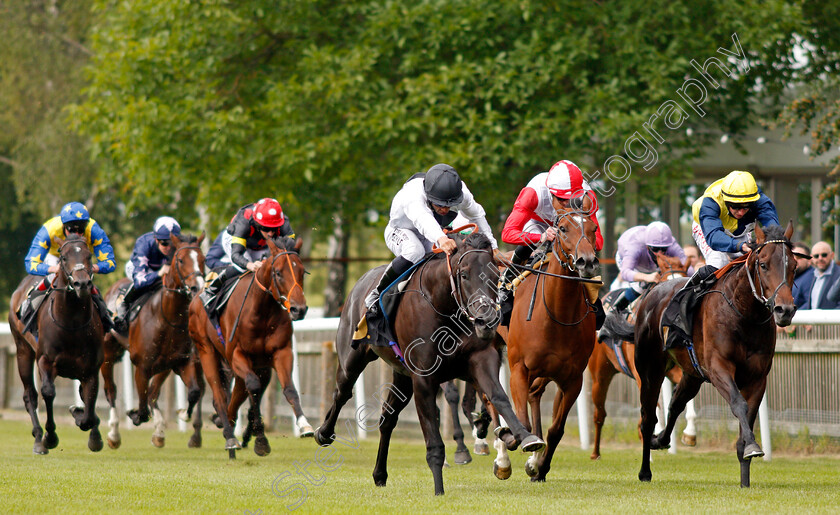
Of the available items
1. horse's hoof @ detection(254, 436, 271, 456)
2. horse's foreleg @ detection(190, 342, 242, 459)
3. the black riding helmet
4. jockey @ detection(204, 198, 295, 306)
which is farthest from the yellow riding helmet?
horse's foreleg @ detection(190, 342, 242, 459)

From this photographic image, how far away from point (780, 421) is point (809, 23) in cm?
783

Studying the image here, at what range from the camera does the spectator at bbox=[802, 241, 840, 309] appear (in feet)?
37.4

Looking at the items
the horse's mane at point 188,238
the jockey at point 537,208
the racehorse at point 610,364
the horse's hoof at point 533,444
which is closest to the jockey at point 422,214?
the jockey at point 537,208

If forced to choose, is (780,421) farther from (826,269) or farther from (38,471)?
(38,471)

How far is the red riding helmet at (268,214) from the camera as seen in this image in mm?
10875

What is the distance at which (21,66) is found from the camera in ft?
81.1

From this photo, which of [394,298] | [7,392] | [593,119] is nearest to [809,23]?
[593,119]

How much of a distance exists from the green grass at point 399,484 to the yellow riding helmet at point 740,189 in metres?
2.05

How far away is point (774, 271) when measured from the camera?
24.5ft

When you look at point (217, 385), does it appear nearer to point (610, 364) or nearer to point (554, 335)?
point (610, 364)

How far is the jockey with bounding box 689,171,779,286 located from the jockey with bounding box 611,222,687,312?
224 cm

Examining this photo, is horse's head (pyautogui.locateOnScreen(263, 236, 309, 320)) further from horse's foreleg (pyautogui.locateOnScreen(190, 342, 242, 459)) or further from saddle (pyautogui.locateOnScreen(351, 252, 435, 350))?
saddle (pyautogui.locateOnScreen(351, 252, 435, 350))

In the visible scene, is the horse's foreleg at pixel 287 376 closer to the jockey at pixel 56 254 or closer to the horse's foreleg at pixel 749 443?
the jockey at pixel 56 254

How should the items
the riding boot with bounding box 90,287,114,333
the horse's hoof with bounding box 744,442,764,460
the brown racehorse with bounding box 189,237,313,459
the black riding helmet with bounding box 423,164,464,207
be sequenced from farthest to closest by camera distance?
the riding boot with bounding box 90,287,114,333
the brown racehorse with bounding box 189,237,313,459
the black riding helmet with bounding box 423,164,464,207
the horse's hoof with bounding box 744,442,764,460
